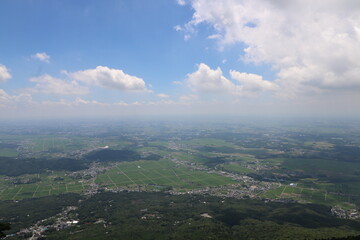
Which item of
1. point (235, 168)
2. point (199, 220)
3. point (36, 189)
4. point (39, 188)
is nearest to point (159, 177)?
point (235, 168)

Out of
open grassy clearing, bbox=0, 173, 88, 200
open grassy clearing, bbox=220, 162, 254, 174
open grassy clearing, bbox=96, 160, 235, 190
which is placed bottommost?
open grassy clearing, bbox=0, 173, 88, 200

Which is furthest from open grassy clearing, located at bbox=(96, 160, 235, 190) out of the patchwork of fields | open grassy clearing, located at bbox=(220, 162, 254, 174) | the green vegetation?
the green vegetation

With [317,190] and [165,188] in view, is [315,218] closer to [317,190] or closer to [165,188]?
[317,190]

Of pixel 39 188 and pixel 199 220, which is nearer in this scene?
pixel 199 220

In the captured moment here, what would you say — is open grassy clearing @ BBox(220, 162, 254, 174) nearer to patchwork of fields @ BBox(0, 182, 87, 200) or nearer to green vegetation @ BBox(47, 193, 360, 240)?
green vegetation @ BBox(47, 193, 360, 240)

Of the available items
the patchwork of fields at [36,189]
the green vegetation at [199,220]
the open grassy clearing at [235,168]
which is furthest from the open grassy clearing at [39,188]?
the open grassy clearing at [235,168]

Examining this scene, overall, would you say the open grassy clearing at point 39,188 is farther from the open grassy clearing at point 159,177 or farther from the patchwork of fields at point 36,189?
the open grassy clearing at point 159,177

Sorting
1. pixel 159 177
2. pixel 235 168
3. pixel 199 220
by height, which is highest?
pixel 235 168

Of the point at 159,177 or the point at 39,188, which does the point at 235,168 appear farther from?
the point at 39,188
